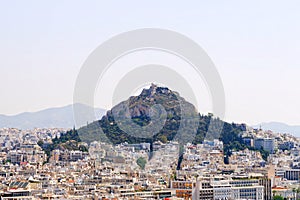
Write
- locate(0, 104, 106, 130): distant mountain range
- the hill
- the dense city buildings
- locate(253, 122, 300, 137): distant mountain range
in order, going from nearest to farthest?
the dense city buildings < the hill < locate(253, 122, 300, 137): distant mountain range < locate(0, 104, 106, 130): distant mountain range

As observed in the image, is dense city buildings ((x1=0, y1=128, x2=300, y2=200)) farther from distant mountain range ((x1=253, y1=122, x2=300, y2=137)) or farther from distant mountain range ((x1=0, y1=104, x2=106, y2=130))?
distant mountain range ((x1=0, y1=104, x2=106, y2=130))

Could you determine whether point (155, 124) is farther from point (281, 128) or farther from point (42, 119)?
point (42, 119)

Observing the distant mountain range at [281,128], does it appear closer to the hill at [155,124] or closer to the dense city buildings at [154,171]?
the dense city buildings at [154,171]

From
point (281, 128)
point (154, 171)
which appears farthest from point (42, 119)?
point (154, 171)

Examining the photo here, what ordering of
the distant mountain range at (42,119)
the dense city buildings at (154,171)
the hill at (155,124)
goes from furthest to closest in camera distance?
the distant mountain range at (42,119), the hill at (155,124), the dense city buildings at (154,171)

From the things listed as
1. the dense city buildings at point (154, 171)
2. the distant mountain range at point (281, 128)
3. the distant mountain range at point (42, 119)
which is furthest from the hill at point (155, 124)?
the distant mountain range at point (42, 119)

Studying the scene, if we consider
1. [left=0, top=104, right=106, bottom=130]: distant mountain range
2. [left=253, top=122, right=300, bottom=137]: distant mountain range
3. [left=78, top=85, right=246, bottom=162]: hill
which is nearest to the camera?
[left=78, top=85, right=246, bottom=162]: hill

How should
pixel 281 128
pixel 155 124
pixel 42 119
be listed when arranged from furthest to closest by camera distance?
pixel 42 119, pixel 281 128, pixel 155 124

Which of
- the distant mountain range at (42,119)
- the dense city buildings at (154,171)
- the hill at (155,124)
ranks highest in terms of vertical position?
the distant mountain range at (42,119)

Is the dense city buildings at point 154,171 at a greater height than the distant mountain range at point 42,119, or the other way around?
the distant mountain range at point 42,119

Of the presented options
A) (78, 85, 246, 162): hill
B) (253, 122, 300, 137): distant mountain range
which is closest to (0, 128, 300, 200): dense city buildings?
(78, 85, 246, 162): hill

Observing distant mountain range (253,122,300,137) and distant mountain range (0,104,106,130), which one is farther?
distant mountain range (0,104,106,130)
